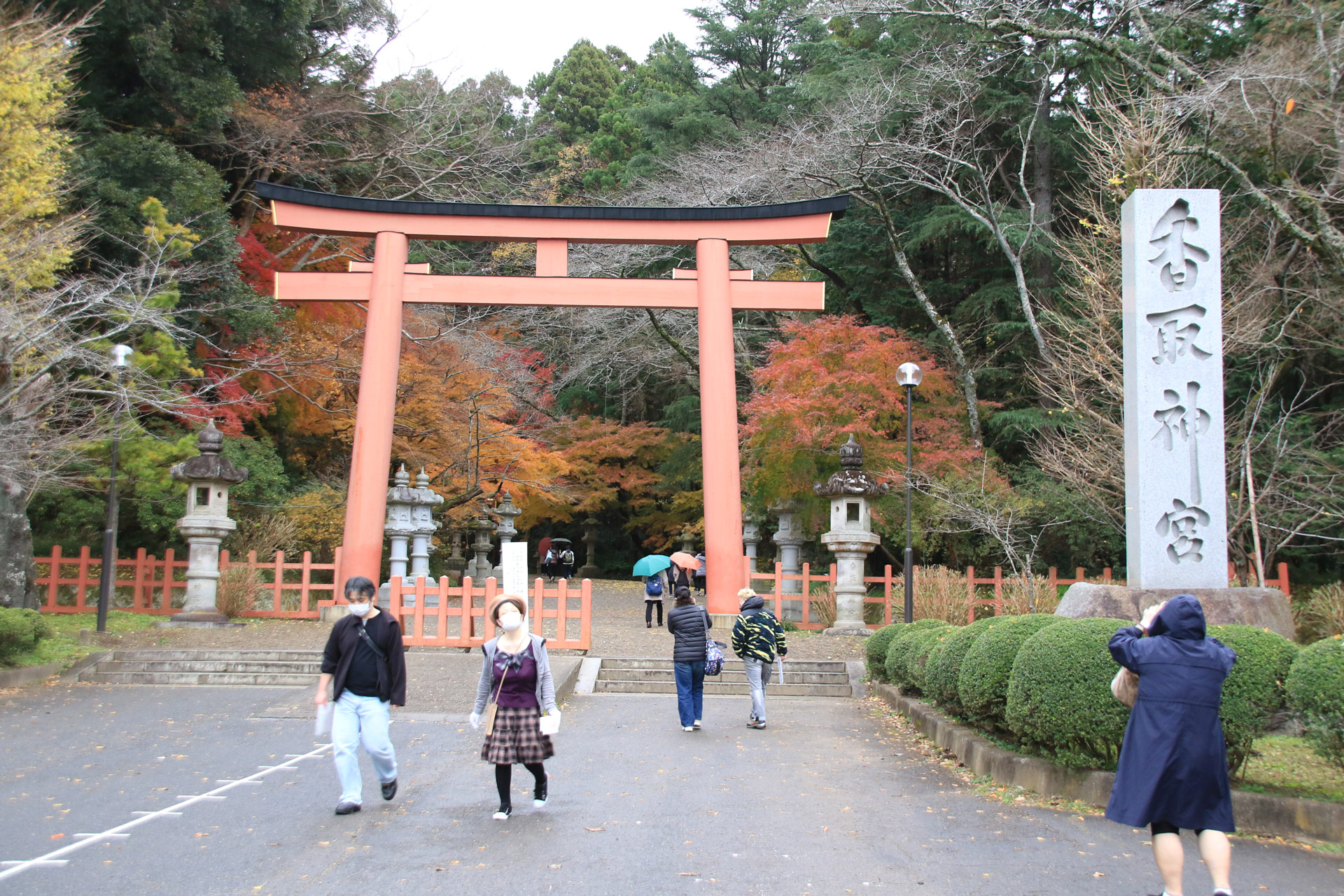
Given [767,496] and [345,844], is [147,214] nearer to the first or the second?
[767,496]

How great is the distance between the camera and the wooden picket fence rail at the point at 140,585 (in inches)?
669

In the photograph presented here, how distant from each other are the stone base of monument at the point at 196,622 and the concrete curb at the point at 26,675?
13.8ft

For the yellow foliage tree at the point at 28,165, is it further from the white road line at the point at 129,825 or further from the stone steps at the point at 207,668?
the white road line at the point at 129,825

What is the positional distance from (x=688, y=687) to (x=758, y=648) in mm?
824

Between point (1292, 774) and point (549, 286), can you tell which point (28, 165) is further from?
point (1292, 774)

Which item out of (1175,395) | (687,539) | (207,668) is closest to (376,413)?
(207,668)

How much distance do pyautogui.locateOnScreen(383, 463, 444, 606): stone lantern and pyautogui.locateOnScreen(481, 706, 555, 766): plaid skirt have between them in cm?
1288

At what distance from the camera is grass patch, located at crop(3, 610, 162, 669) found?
37.3 ft

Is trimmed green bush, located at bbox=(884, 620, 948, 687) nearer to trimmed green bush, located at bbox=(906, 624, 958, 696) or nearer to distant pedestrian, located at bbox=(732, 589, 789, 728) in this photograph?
trimmed green bush, located at bbox=(906, 624, 958, 696)

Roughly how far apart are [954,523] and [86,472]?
1605cm

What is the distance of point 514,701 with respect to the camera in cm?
572

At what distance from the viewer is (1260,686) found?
548 cm

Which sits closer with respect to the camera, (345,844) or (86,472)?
(345,844)

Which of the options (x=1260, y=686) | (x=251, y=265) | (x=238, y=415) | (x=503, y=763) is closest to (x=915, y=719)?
→ (x=1260, y=686)
